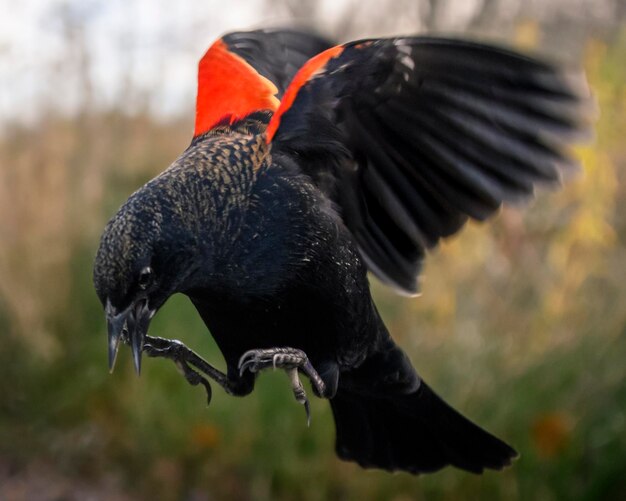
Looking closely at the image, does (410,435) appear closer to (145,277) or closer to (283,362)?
(283,362)

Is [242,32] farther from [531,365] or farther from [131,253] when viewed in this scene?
[531,365]

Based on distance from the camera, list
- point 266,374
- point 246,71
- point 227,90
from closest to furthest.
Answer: point 227,90 → point 246,71 → point 266,374

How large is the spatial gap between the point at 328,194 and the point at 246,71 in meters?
0.53

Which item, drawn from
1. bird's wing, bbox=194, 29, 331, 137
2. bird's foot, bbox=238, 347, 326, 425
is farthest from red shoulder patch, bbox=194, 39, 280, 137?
bird's foot, bbox=238, 347, 326, 425

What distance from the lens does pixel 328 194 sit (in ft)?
7.70

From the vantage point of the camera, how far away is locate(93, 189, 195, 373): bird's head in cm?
173

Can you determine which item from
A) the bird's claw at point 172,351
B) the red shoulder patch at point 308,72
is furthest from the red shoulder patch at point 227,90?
the bird's claw at point 172,351

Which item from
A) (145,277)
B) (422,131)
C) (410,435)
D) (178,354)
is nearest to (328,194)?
(422,131)

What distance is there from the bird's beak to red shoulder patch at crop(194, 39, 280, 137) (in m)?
0.76

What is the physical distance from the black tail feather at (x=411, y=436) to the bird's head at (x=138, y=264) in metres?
1.08

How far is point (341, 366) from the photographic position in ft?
7.76

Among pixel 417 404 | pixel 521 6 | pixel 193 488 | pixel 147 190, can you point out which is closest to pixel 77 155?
pixel 193 488

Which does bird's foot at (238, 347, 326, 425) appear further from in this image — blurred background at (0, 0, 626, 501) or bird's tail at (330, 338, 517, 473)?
blurred background at (0, 0, 626, 501)

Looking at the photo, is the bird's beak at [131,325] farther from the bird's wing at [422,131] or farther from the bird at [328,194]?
the bird's wing at [422,131]
